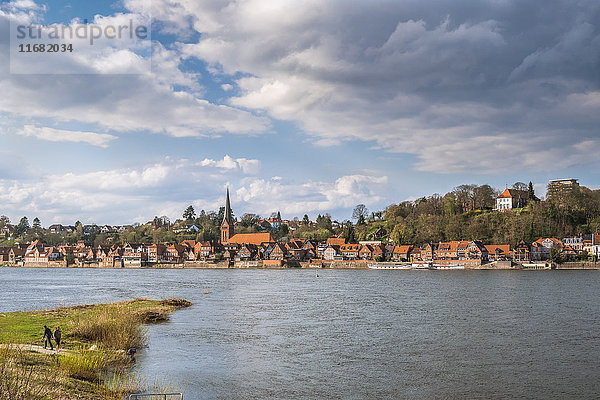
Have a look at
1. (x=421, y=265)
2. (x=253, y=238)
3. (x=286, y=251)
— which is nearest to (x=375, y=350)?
(x=421, y=265)

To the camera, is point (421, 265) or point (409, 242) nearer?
point (421, 265)

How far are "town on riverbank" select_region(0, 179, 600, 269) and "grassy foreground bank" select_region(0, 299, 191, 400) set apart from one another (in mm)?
105470

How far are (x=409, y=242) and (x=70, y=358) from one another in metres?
133

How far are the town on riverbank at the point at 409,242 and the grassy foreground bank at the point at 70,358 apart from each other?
105470 mm

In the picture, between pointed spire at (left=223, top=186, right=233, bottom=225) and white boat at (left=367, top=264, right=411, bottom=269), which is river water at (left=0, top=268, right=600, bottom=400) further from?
pointed spire at (left=223, top=186, right=233, bottom=225)

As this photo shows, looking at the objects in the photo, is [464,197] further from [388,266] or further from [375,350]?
[375,350]

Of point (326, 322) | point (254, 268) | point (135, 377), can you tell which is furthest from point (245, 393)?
point (254, 268)

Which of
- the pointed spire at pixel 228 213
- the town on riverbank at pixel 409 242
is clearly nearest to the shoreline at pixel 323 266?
the town on riverbank at pixel 409 242

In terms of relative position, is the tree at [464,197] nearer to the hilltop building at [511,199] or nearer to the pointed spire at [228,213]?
the hilltop building at [511,199]

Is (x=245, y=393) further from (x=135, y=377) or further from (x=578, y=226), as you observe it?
(x=578, y=226)

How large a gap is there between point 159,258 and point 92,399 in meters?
151

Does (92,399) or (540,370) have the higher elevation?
(92,399)

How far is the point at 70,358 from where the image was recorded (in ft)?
57.2

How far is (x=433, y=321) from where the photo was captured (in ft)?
118
